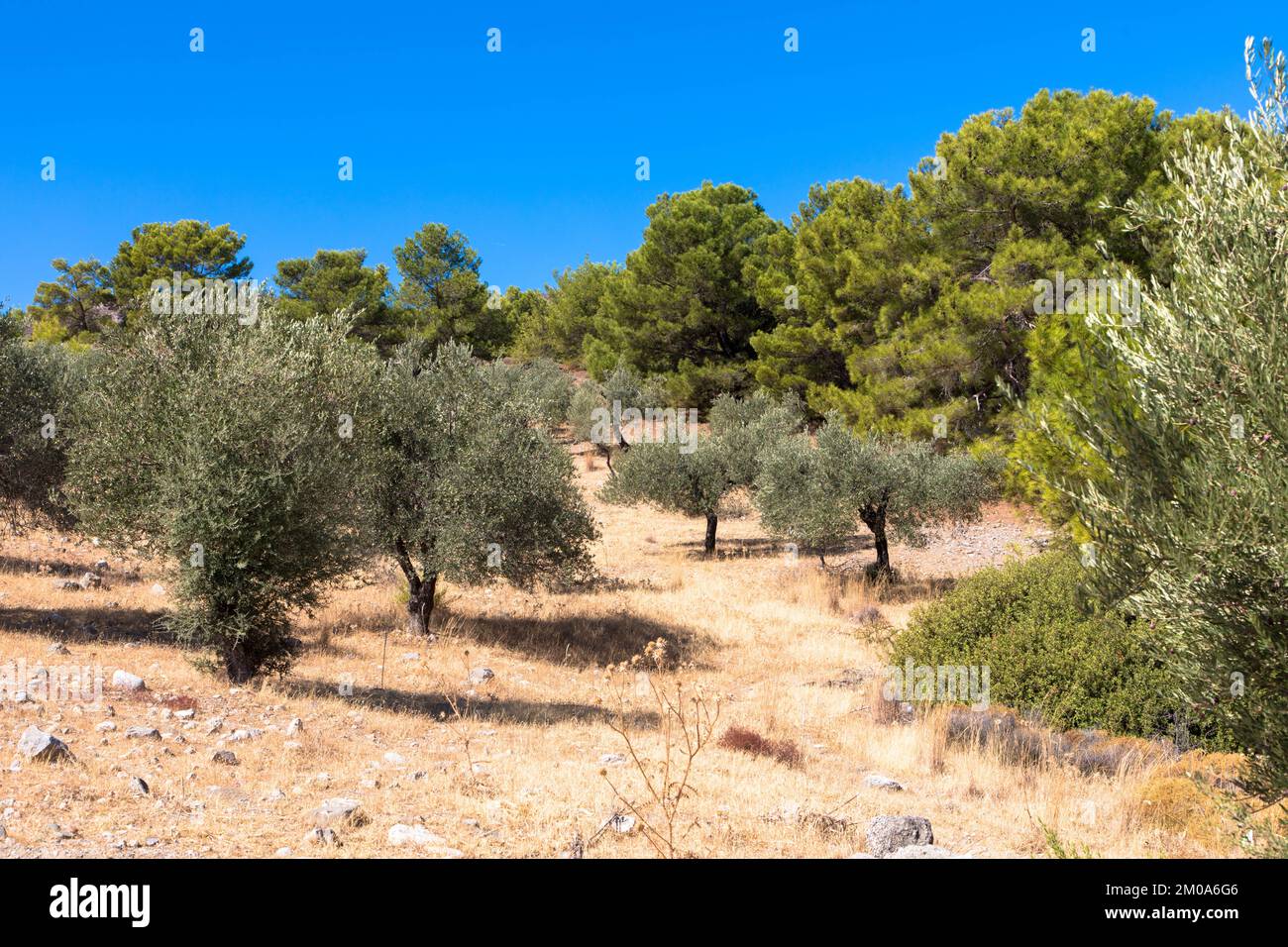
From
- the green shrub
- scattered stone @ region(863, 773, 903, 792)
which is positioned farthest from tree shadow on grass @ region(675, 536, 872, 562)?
scattered stone @ region(863, 773, 903, 792)

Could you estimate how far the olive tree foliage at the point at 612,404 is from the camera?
4503cm

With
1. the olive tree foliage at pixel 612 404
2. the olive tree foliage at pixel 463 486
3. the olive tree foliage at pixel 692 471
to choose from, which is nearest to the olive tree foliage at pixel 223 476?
the olive tree foliage at pixel 463 486

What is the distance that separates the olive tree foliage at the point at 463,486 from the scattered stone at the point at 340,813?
10391mm

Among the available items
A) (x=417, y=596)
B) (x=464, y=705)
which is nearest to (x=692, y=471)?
(x=417, y=596)

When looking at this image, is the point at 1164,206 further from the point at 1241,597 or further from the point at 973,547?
the point at 973,547

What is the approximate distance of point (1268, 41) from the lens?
6.09 metres

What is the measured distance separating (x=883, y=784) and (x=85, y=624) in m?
14.1

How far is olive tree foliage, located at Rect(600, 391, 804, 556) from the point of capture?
31547 mm

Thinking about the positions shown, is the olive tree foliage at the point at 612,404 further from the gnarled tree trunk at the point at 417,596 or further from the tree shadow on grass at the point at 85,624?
the tree shadow on grass at the point at 85,624

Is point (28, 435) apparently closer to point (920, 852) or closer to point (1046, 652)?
point (920, 852)

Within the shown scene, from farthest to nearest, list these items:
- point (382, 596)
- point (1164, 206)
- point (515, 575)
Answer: point (382, 596) < point (515, 575) < point (1164, 206)

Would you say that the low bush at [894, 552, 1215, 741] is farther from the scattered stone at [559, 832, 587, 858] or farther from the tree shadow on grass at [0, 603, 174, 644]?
the tree shadow on grass at [0, 603, 174, 644]

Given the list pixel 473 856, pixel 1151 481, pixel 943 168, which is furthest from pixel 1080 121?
pixel 473 856
